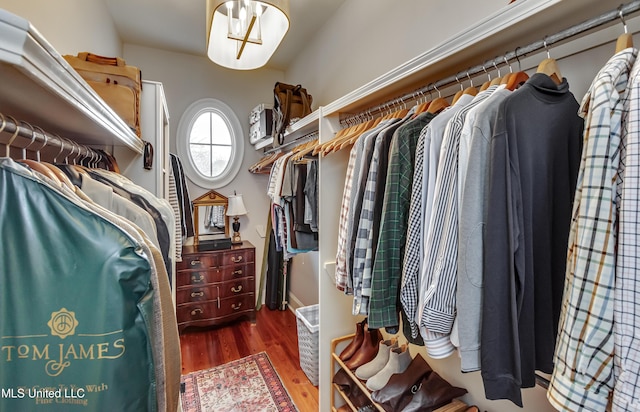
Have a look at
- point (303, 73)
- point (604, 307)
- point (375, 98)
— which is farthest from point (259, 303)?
point (604, 307)

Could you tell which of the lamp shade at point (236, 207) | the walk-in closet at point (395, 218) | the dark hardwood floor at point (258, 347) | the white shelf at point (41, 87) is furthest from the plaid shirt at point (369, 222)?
the lamp shade at point (236, 207)

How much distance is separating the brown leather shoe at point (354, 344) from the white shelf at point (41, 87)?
4.70 ft

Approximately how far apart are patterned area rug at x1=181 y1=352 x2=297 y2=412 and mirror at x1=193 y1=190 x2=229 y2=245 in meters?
1.34

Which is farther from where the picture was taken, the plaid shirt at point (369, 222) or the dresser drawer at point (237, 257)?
the dresser drawer at point (237, 257)

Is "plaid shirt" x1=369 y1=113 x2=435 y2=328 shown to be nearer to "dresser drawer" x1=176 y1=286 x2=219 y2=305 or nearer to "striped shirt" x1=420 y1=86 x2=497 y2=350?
"striped shirt" x1=420 y1=86 x2=497 y2=350

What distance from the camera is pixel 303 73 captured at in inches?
115

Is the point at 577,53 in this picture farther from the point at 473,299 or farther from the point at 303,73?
the point at 303,73

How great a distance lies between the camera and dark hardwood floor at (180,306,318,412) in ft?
6.66

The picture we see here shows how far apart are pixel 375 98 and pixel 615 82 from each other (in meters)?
0.93

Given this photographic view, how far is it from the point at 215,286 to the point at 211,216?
769mm

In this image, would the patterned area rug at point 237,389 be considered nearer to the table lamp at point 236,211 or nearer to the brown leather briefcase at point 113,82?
the table lamp at point 236,211

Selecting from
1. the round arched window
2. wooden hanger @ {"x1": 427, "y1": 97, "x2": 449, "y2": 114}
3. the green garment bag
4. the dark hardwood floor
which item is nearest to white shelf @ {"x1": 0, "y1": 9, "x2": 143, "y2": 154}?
the green garment bag

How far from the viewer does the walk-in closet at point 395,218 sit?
43 centimetres

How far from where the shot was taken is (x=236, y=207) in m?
3.07
